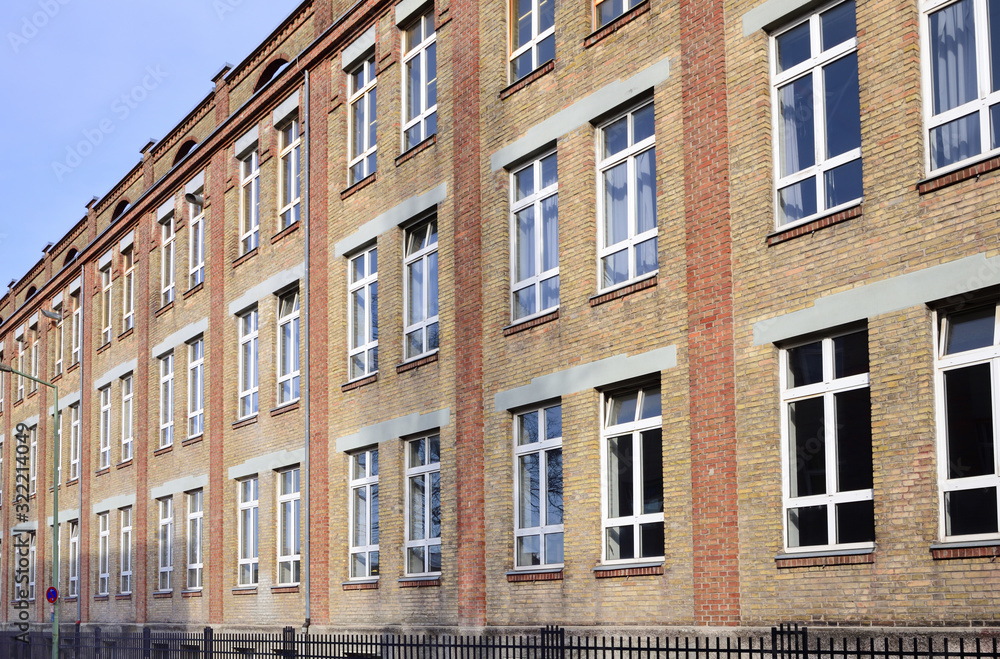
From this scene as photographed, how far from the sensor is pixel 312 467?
80.0 feet

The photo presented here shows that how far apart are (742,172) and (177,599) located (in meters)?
20.2

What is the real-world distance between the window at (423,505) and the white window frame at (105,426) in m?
17.8

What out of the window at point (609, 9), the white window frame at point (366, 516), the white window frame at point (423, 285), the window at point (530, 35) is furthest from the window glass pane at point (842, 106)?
the white window frame at point (366, 516)

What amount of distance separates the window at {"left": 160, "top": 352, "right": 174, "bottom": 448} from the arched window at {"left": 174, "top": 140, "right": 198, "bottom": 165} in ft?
17.7

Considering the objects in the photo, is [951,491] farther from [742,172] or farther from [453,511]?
[453,511]

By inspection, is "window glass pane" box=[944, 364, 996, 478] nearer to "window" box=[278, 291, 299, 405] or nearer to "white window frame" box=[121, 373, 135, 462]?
"window" box=[278, 291, 299, 405]

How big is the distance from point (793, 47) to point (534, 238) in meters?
5.57

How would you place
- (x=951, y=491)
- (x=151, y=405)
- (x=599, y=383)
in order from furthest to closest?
1. (x=151, y=405)
2. (x=599, y=383)
3. (x=951, y=491)

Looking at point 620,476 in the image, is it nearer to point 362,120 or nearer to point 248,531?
point 362,120

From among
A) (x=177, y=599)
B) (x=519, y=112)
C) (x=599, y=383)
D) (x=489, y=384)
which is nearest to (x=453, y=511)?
(x=489, y=384)

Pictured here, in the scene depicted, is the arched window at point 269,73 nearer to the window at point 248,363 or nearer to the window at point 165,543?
the window at point 248,363

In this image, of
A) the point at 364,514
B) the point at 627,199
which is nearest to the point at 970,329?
the point at 627,199

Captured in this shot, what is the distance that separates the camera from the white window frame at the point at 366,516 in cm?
2267

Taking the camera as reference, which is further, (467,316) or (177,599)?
(177,599)
